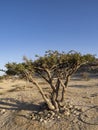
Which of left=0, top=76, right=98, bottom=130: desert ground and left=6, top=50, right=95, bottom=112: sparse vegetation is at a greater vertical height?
left=6, top=50, right=95, bottom=112: sparse vegetation

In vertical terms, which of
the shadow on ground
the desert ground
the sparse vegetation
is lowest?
the desert ground

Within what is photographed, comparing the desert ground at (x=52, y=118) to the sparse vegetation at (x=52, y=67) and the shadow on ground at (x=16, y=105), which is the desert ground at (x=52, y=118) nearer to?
the shadow on ground at (x=16, y=105)

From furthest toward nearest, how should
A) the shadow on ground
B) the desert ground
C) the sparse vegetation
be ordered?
the shadow on ground
the sparse vegetation
the desert ground

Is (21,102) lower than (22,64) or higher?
lower

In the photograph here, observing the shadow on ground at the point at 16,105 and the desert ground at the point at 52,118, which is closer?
the desert ground at the point at 52,118

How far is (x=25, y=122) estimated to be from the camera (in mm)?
13930

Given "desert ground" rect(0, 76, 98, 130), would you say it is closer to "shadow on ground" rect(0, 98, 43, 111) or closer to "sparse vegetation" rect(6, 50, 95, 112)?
"shadow on ground" rect(0, 98, 43, 111)

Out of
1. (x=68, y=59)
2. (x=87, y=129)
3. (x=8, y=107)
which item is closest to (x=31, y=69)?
(x=68, y=59)

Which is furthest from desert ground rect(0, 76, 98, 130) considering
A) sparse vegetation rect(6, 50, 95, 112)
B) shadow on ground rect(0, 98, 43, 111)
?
sparse vegetation rect(6, 50, 95, 112)

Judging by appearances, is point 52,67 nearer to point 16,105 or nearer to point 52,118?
point 52,118

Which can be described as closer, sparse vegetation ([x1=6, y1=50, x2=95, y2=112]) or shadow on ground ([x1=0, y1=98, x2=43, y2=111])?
sparse vegetation ([x1=6, y1=50, x2=95, y2=112])

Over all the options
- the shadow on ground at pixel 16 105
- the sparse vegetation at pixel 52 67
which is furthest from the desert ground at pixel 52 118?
the sparse vegetation at pixel 52 67

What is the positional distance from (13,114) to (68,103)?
3410mm

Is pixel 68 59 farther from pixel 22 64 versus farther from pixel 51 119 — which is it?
pixel 51 119
